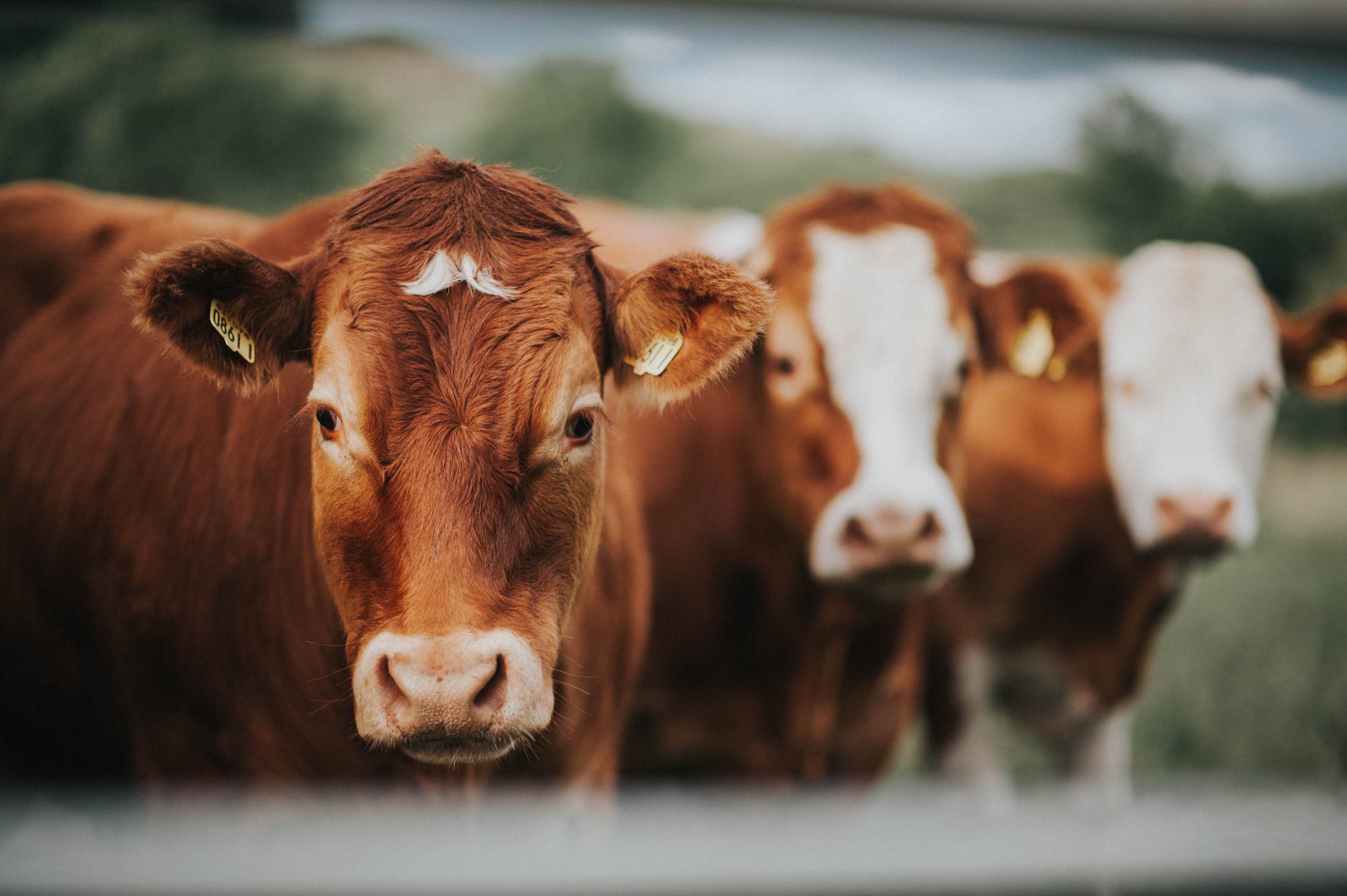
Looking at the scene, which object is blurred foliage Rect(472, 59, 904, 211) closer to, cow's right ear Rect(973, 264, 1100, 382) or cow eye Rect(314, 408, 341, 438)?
cow's right ear Rect(973, 264, 1100, 382)

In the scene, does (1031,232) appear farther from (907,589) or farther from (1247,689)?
(1247,689)

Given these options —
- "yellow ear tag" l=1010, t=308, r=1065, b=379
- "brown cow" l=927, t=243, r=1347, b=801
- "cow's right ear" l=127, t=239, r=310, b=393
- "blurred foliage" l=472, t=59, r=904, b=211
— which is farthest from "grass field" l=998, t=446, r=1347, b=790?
"cow's right ear" l=127, t=239, r=310, b=393

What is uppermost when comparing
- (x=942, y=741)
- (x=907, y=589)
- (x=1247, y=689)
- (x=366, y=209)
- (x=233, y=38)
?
(x=233, y=38)

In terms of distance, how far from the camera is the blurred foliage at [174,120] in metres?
1.68

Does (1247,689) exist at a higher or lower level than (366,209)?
lower

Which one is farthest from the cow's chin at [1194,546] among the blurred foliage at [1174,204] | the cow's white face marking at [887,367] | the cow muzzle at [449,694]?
the cow muzzle at [449,694]

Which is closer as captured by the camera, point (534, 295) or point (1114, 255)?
point (534, 295)

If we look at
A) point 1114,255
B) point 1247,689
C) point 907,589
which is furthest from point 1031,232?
point 1247,689

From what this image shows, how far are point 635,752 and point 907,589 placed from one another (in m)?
1.03

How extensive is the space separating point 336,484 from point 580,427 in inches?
14.6

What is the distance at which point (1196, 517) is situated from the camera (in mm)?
2504

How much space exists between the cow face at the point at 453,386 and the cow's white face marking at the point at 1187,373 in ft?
5.25

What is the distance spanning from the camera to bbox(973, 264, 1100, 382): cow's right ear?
8.74ft

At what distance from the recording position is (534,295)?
1.53 m
